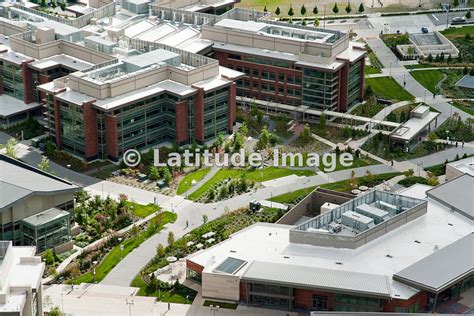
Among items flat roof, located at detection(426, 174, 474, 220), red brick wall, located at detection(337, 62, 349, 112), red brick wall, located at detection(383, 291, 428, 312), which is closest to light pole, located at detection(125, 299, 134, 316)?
red brick wall, located at detection(383, 291, 428, 312)

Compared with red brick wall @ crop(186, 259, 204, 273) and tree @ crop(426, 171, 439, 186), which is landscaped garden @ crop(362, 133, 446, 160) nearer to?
tree @ crop(426, 171, 439, 186)

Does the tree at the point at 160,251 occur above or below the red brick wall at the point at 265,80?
below

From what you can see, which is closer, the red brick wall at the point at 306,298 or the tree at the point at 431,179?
the red brick wall at the point at 306,298

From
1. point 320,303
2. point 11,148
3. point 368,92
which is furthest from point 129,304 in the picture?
point 368,92

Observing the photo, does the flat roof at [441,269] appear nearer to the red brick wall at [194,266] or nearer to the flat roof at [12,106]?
the red brick wall at [194,266]

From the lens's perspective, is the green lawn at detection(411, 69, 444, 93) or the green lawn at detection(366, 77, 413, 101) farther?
the green lawn at detection(411, 69, 444, 93)

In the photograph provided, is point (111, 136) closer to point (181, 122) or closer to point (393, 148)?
point (181, 122)

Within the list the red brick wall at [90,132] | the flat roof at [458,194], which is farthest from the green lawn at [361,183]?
the red brick wall at [90,132]
